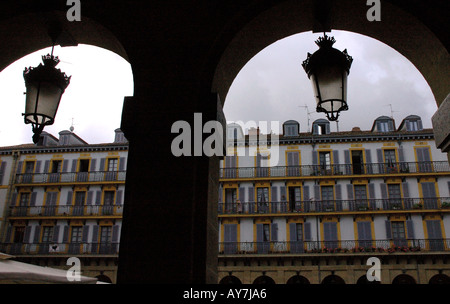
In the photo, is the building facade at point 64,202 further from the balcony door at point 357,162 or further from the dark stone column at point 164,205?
the dark stone column at point 164,205

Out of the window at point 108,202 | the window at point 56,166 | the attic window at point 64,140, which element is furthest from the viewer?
the attic window at point 64,140

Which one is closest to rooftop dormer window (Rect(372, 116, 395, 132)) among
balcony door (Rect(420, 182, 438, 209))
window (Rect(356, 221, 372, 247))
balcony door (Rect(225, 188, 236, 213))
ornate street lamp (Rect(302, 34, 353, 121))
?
balcony door (Rect(420, 182, 438, 209))

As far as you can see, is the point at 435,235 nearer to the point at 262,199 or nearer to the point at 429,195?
the point at 429,195

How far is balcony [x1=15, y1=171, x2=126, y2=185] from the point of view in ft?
120

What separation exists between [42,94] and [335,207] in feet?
105

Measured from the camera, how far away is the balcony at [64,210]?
35531 mm

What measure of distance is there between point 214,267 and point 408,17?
2030 mm

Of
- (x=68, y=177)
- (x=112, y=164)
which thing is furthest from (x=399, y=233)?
(x=68, y=177)

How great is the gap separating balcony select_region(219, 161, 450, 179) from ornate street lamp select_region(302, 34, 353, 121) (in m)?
32.2

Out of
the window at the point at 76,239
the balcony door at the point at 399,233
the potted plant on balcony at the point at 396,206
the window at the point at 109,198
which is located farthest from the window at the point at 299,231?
the window at the point at 76,239

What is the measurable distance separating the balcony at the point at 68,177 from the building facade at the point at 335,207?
978 cm

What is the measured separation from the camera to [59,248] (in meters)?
34.8

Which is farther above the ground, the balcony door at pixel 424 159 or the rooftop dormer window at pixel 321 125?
the rooftop dormer window at pixel 321 125

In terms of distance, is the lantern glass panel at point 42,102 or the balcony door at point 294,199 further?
the balcony door at point 294,199
